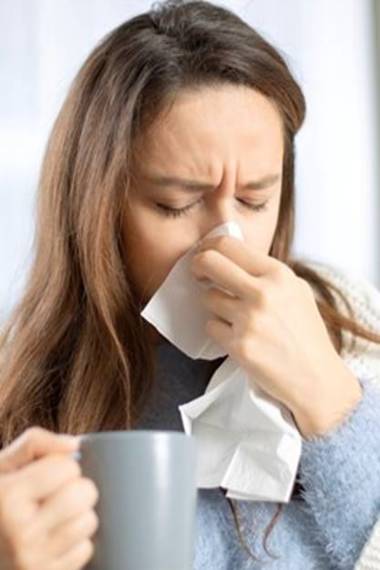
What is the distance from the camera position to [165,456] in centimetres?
55

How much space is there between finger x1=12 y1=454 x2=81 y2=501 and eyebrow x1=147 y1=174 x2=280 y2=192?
14.2 inches

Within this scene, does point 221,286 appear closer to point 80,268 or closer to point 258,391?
point 258,391

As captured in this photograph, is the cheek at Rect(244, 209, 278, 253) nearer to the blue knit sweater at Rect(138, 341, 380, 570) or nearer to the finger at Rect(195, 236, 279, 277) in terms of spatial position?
the finger at Rect(195, 236, 279, 277)

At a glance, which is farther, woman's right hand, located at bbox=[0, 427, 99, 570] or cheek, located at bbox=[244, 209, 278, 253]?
cheek, located at bbox=[244, 209, 278, 253]

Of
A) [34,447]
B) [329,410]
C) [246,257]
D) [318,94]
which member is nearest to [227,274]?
[246,257]

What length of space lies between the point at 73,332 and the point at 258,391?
23 centimetres

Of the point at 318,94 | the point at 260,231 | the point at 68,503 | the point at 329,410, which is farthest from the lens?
the point at 318,94

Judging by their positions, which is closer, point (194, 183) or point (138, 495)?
point (138, 495)

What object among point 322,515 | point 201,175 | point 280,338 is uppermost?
point 201,175

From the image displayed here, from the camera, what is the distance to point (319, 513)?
0.81 m

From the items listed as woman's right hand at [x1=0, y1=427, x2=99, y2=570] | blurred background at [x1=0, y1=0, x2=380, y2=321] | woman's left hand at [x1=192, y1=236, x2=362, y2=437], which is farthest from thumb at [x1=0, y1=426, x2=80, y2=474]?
blurred background at [x1=0, y1=0, x2=380, y2=321]

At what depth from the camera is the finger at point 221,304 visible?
82 cm

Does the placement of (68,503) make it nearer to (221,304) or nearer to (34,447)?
(34,447)

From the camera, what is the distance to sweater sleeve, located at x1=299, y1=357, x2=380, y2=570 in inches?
31.4
